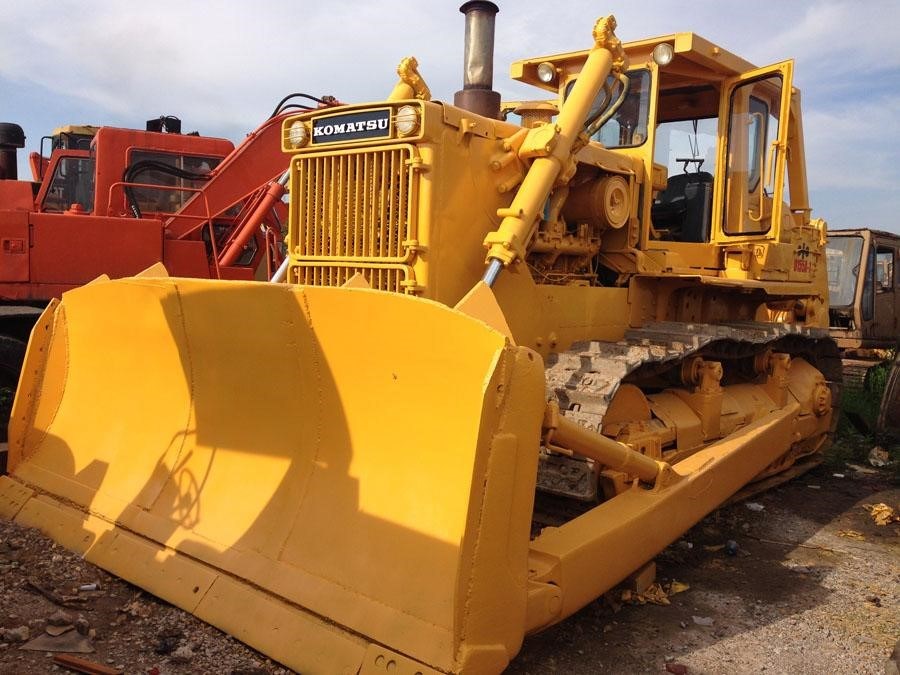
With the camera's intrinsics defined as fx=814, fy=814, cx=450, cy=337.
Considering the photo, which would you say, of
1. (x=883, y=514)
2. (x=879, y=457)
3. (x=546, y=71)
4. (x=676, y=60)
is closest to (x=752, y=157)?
(x=676, y=60)

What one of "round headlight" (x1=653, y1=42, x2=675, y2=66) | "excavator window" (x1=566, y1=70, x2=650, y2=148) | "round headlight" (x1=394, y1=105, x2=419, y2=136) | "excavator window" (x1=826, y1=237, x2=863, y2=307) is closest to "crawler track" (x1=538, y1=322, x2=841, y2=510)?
"excavator window" (x1=566, y1=70, x2=650, y2=148)

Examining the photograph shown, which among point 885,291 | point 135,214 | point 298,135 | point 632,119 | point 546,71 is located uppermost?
point 546,71

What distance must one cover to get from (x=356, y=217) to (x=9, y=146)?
7.81 metres

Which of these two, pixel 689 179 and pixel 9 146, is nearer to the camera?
pixel 689 179

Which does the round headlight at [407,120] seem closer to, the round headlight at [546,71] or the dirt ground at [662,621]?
the round headlight at [546,71]

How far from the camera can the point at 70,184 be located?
9.26 metres

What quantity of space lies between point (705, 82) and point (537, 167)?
2418 millimetres

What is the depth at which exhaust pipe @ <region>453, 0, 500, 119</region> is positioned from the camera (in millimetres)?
4504

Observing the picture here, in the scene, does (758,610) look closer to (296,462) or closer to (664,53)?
(296,462)

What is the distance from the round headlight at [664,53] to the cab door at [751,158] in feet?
2.76

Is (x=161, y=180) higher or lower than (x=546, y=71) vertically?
lower

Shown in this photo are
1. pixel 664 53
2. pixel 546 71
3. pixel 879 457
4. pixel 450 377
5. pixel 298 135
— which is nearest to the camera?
pixel 450 377

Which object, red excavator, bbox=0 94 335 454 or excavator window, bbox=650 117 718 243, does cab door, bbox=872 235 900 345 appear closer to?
excavator window, bbox=650 117 718 243

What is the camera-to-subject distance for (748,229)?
6137 mm
